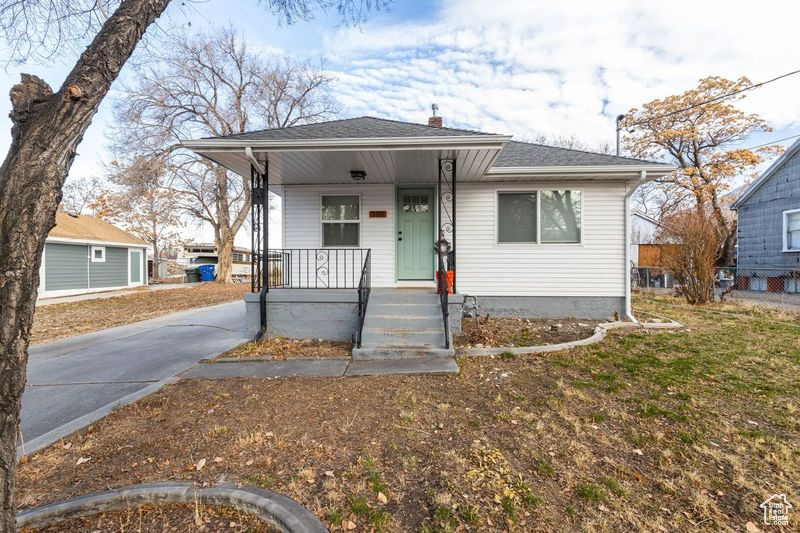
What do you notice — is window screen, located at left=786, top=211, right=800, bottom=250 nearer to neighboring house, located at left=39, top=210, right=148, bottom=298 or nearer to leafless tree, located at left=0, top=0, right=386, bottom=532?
leafless tree, located at left=0, top=0, right=386, bottom=532

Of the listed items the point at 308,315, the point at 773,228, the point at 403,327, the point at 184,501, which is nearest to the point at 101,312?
the point at 308,315

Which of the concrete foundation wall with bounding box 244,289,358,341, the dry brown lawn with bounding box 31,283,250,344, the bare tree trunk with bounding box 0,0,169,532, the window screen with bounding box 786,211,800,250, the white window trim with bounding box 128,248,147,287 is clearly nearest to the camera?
the bare tree trunk with bounding box 0,0,169,532

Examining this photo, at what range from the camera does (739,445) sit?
257 centimetres

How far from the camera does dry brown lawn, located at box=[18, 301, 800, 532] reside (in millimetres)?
1979

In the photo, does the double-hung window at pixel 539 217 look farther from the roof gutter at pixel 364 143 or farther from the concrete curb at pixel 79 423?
the concrete curb at pixel 79 423

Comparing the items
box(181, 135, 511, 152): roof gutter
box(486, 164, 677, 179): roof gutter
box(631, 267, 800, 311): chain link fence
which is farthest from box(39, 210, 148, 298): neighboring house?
Result: box(631, 267, 800, 311): chain link fence

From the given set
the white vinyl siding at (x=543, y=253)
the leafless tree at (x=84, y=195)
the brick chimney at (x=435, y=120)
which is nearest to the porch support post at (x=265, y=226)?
the white vinyl siding at (x=543, y=253)

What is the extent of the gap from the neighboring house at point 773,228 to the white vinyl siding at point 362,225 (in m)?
14.0

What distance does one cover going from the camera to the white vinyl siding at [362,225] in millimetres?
7551

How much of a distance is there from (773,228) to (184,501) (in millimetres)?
20638

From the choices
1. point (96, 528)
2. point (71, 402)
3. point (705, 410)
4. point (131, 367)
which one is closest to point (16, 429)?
point (96, 528)

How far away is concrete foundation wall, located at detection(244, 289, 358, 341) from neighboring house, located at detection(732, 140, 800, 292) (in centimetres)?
1518

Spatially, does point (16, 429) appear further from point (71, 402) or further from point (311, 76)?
point (311, 76)

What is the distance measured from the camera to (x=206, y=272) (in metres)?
24.9
